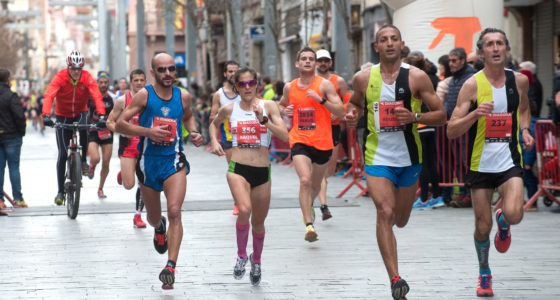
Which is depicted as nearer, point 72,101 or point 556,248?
point 556,248

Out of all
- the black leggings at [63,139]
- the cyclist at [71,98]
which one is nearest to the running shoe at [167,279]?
the cyclist at [71,98]

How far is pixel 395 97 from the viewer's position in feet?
23.2

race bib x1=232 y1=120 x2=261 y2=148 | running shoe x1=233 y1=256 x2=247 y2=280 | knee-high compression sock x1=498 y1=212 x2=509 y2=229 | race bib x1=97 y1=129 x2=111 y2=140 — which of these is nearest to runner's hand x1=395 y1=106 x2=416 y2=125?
knee-high compression sock x1=498 y1=212 x2=509 y2=229

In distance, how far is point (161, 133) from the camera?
7.76 m

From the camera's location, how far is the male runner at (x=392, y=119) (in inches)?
278

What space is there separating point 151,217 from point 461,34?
27.5 feet

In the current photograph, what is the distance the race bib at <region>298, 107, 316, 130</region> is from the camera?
10719 millimetres

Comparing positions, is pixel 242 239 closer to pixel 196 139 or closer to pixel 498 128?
pixel 196 139

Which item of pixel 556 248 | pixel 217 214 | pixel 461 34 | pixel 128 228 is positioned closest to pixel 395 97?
pixel 556 248

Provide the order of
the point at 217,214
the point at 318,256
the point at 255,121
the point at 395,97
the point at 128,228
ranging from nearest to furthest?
the point at 395,97, the point at 255,121, the point at 318,256, the point at 128,228, the point at 217,214

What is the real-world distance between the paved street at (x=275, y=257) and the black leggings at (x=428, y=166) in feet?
1.37

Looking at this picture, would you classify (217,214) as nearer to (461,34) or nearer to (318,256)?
(318,256)

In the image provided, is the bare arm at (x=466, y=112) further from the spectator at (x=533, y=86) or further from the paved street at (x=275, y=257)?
the spectator at (x=533, y=86)

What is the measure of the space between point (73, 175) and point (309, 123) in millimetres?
3465
